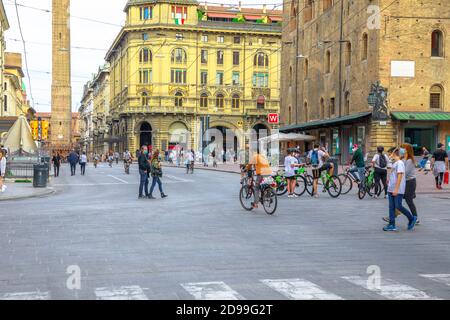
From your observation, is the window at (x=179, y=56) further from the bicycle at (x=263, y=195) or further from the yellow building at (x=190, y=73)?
the bicycle at (x=263, y=195)

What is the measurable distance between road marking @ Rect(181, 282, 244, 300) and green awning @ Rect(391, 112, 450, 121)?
33917 millimetres

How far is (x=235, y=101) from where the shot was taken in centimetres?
8106

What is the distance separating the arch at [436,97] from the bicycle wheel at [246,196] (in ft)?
89.8

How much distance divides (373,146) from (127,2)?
160ft

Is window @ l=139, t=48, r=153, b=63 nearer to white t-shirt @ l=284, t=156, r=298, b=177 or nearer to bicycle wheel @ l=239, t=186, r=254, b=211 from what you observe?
white t-shirt @ l=284, t=156, r=298, b=177

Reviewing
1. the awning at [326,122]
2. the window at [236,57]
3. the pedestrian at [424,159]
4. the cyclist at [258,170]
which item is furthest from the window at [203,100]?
the cyclist at [258,170]

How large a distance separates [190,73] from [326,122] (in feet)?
117

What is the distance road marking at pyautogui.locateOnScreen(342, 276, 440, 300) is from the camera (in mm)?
6379

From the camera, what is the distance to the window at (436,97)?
40.4m

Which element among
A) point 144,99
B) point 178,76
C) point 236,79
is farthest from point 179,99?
point 236,79

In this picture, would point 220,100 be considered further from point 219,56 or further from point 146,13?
point 146,13

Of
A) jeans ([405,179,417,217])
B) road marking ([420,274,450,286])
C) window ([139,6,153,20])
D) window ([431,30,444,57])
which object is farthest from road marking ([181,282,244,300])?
window ([139,6,153,20])

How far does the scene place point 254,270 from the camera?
788cm

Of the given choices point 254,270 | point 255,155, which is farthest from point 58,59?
point 254,270
